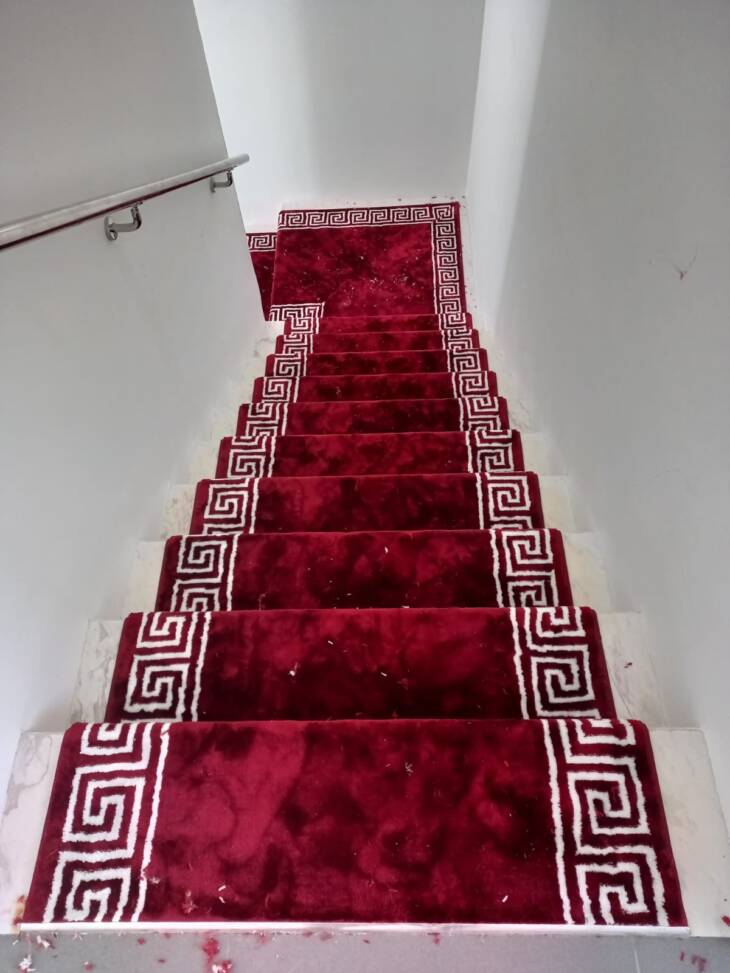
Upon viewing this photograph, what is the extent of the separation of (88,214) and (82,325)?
246 mm

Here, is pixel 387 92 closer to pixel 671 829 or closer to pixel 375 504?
pixel 375 504

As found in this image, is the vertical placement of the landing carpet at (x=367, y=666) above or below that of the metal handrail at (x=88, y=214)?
below

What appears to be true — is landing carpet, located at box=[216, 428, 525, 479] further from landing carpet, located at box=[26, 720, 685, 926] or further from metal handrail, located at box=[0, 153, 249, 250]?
landing carpet, located at box=[26, 720, 685, 926]

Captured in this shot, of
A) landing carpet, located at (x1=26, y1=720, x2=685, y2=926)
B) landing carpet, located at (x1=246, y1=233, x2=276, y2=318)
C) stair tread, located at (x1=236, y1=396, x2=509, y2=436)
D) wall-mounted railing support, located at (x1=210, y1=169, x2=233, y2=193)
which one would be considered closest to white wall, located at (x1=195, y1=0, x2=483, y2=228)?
landing carpet, located at (x1=246, y1=233, x2=276, y2=318)

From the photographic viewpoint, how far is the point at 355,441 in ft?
6.37

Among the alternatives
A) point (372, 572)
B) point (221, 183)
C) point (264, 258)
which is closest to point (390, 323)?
point (221, 183)

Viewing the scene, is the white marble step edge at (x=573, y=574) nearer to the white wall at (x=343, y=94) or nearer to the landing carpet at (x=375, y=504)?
the landing carpet at (x=375, y=504)

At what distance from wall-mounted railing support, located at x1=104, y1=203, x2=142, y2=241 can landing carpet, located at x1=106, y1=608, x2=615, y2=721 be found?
2.96ft

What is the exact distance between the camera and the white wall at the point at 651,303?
0.91m

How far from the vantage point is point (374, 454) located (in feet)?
6.31

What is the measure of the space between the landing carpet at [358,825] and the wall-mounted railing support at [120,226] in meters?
1.06

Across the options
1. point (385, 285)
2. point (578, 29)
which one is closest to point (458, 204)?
point (385, 285)

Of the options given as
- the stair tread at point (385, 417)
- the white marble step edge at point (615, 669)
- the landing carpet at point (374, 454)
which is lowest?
the white marble step edge at point (615, 669)

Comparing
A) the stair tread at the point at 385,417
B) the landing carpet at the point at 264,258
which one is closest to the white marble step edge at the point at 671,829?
the stair tread at the point at 385,417
